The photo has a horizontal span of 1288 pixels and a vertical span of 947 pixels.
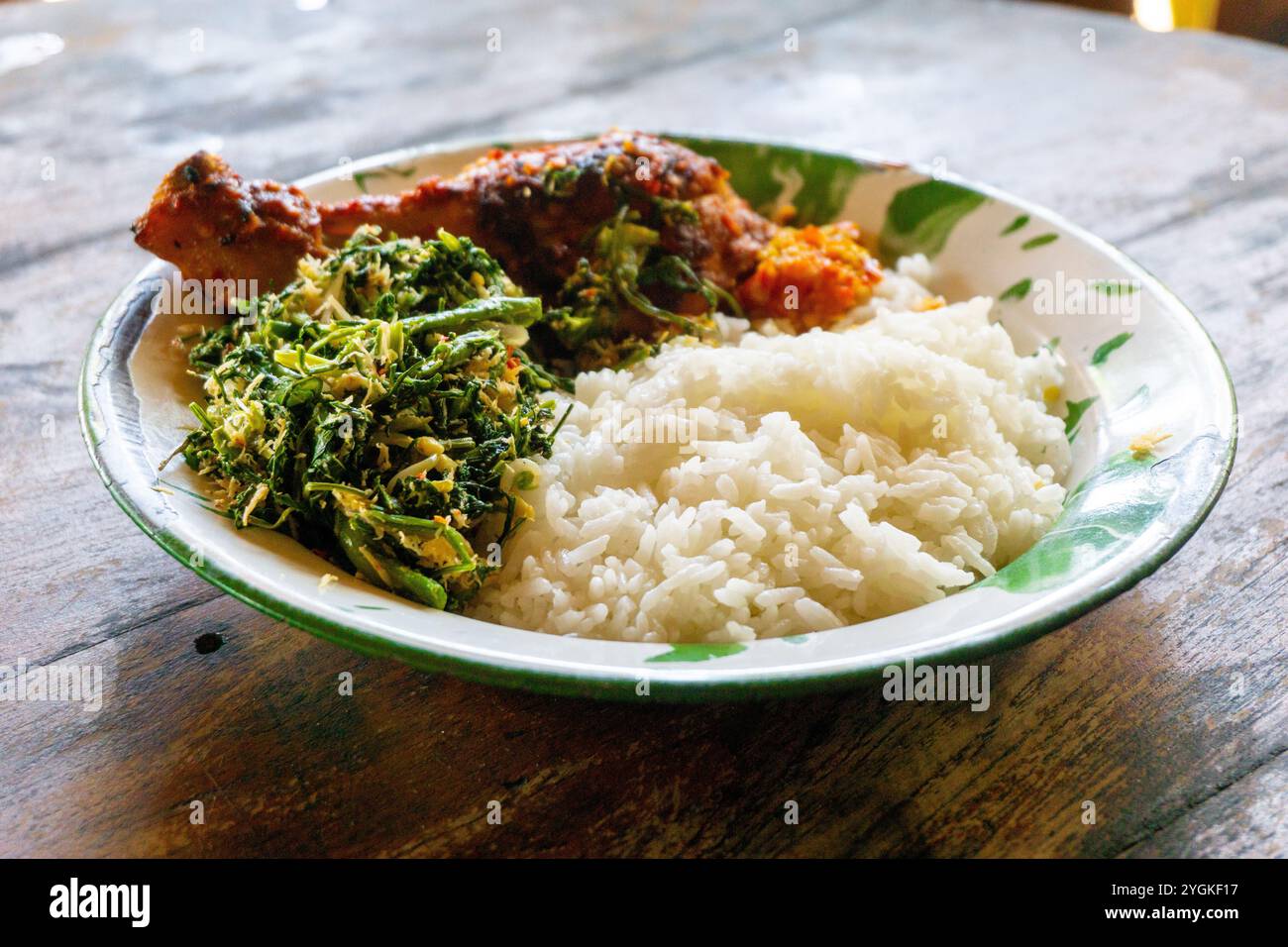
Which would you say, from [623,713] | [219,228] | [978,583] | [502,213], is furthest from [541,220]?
[978,583]

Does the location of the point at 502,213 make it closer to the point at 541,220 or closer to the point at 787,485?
the point at 541,220

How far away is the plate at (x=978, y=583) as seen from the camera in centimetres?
195

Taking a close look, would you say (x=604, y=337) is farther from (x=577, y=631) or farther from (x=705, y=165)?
(x=577, y=631)

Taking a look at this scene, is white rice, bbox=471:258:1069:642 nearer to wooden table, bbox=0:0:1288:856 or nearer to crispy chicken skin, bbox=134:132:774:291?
wooden table, bbox=0:0:1288:856

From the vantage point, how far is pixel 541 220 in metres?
3.42

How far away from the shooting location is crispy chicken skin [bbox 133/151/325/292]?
10.0 ft

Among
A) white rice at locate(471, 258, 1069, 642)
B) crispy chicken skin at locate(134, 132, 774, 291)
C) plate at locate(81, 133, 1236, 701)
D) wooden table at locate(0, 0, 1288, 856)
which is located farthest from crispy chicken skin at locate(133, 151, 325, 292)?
white rice at locate(471, 258, 1069, 642)

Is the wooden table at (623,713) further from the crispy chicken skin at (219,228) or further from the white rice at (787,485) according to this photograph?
the crispy chicken skin at (219,228)

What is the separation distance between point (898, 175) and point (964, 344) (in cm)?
103

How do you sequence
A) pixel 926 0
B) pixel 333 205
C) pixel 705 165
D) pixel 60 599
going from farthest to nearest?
1. pixel 926 0
2. pixel 705 165
3. pixel 333 205
4. pixel 60 599

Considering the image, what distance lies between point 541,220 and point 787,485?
1.40 meters

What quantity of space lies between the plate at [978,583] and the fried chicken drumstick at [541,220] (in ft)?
0.72
